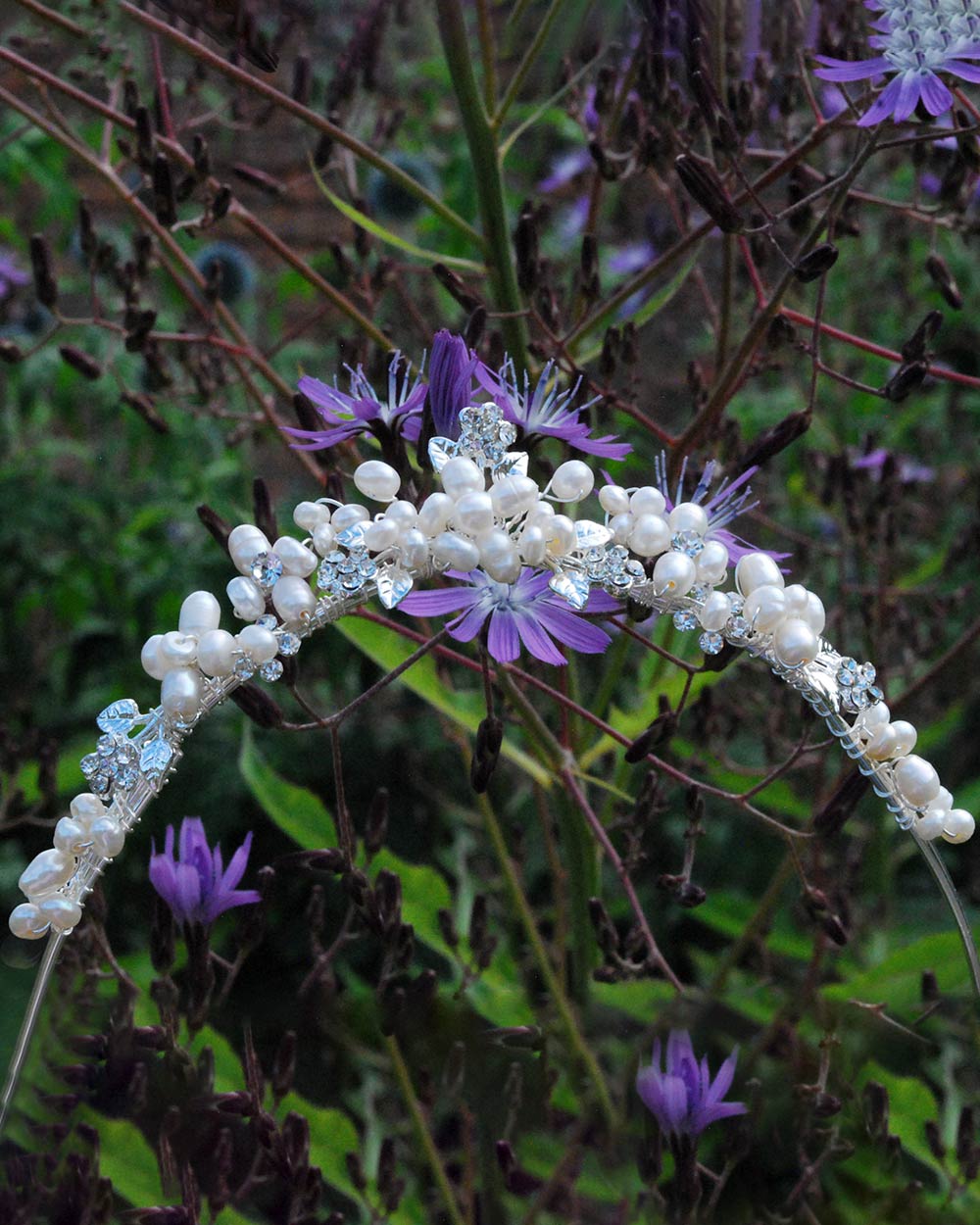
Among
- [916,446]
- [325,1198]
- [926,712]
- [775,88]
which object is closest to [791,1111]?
[325,1198]

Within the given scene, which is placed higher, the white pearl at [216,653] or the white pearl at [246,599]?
the white pearl at [246,599]

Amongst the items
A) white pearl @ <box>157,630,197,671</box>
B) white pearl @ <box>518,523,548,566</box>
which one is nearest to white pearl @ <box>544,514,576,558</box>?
white pearl @ <box>518,523,548,566</box>

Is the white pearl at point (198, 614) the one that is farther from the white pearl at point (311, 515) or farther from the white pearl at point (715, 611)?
the white pearl at point (715, 611)

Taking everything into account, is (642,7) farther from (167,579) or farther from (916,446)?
(916,446)

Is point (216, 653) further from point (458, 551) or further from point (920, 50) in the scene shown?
point (920, 50)

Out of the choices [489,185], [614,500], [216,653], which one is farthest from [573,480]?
[489,185]

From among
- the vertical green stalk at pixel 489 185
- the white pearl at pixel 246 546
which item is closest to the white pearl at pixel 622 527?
the white pearl at pixel 246 546

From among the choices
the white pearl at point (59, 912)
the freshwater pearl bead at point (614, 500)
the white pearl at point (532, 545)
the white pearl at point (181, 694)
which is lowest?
the white pearl at point (59, 912)
